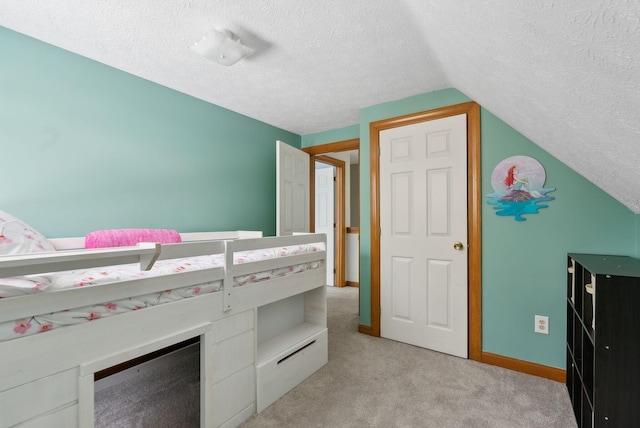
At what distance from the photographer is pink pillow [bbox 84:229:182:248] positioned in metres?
1.79

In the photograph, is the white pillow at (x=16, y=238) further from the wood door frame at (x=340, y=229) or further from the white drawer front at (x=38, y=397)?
the wood door frame at (x=340, y=229)

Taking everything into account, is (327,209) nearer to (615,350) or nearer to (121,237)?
(121,237)

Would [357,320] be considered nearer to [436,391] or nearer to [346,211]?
[436,391]

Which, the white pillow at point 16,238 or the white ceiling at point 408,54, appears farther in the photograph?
the white pillow at point 16,238

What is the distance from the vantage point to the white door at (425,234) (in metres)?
2.32

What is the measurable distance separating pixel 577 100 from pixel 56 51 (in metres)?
2.67

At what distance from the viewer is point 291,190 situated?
126 inches

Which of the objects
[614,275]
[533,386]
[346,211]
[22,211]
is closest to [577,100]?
[614,275]

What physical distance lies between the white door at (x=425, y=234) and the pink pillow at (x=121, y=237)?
5.87 feet

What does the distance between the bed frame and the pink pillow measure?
143mm

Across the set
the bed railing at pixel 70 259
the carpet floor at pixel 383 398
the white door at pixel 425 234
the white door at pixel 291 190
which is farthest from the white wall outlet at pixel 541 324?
the bed railing at pixel 70 259

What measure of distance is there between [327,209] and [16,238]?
12.3 ft

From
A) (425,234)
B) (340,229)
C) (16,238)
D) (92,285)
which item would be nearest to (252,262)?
(92,285)

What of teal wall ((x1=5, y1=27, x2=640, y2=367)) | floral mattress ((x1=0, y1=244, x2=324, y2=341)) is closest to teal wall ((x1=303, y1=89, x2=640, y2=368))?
teal wall ((x1=5, y1=27, x2=640, y2=367))
